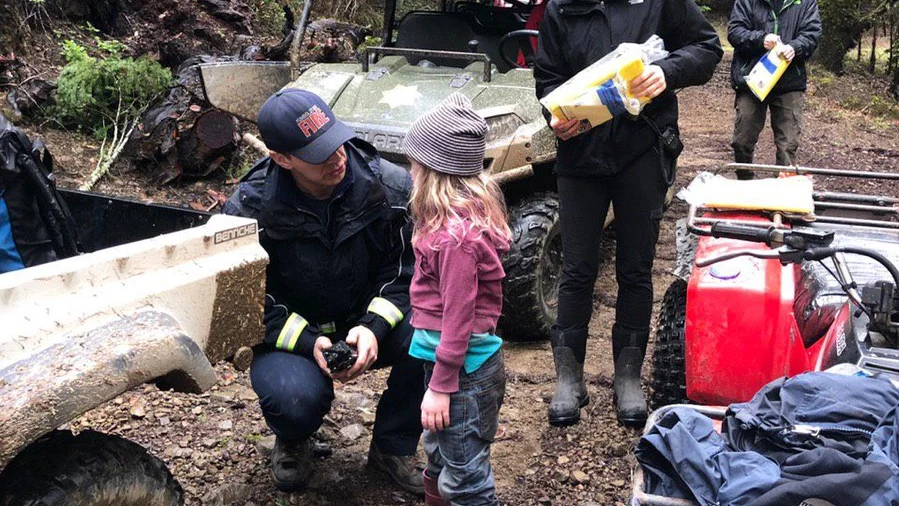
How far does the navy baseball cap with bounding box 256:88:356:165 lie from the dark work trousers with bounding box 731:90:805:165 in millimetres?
4268

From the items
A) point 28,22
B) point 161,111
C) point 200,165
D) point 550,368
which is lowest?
point 550,368

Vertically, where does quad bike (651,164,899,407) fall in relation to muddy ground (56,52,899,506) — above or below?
above

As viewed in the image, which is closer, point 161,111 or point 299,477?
point 299,477

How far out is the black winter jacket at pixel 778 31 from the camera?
5.90m

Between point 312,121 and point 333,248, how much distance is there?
44cm

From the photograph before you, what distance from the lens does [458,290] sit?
234 cm

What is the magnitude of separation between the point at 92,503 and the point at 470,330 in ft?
3.33

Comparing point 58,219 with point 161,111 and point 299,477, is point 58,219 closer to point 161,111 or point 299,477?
point 299,477

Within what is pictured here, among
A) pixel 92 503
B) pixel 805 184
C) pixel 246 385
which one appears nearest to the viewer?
pixel 92 503

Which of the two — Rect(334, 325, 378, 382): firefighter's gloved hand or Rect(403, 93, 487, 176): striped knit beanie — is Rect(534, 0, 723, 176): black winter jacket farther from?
Rect(334, 325, 378, 382): firefighter's gloved hand

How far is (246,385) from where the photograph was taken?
4.00 m

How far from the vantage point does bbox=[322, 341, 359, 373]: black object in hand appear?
2.75 m

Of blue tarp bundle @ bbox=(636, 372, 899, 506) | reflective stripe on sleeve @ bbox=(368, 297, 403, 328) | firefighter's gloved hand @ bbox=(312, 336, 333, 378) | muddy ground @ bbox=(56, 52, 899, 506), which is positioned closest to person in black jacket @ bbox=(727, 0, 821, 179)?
muddy ground @ bbox=(56, 52, 899, 506)

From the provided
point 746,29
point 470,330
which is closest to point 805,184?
point 470,330
